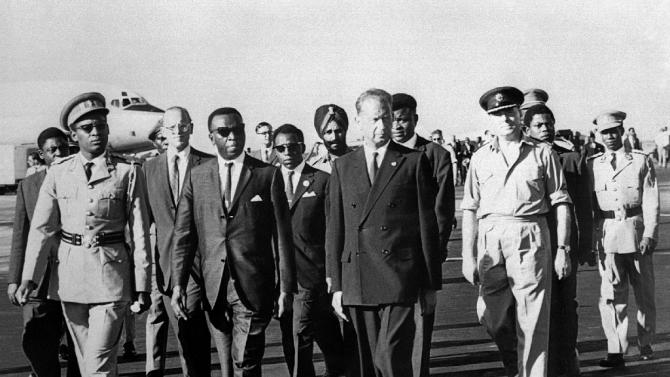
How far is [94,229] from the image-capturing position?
6461 mm

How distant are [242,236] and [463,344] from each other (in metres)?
3.24

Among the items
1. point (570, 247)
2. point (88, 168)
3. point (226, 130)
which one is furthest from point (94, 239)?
point (570, 247)

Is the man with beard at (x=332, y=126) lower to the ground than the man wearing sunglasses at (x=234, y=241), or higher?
higher

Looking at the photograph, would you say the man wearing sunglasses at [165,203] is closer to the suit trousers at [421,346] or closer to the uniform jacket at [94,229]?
→ the uniform jacket at [94,229]

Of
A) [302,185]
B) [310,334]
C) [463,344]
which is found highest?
[302,185]

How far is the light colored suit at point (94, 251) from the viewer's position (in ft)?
20.9

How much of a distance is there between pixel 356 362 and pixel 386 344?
1913 millimetres

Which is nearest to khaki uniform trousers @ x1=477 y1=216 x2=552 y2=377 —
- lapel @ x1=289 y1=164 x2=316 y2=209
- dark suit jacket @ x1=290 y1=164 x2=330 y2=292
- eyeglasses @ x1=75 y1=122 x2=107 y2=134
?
dark suit jacket @ x1=290 y1=164 x2=330 y2=292

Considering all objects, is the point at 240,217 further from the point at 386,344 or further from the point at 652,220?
the point at 652,220

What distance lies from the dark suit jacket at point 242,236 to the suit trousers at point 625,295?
122 inches

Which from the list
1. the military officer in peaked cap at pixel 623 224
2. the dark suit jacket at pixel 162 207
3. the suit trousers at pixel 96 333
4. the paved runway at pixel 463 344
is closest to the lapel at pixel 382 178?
the suit trousers at pixel 96 333

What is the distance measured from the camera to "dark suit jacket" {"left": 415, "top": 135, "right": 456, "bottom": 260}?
24.0ft

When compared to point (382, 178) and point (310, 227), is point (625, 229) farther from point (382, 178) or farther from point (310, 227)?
point (382, 178)

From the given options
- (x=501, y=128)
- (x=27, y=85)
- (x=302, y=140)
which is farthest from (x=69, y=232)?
(x=27, y=85)
